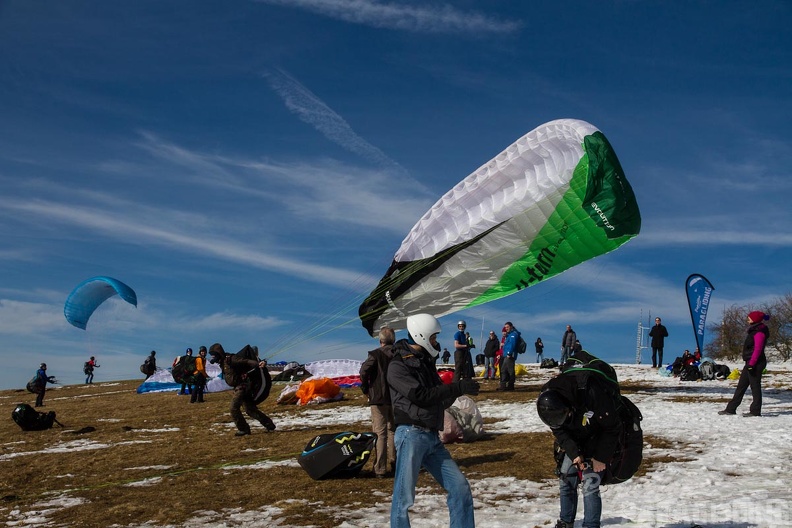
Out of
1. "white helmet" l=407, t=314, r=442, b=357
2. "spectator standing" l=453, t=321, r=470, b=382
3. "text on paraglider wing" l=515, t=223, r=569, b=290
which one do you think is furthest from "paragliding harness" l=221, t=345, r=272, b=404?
"white helmet" l=407, t=314, r=442, b=357

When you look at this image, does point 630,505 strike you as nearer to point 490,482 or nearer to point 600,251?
point 490,482

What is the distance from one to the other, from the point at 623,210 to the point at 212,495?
10.1m

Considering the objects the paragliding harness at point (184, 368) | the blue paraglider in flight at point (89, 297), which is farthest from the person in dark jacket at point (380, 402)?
the blue paraglider in flight at point (89, 297)

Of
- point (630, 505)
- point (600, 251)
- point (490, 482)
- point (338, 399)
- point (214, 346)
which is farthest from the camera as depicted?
point (338, 399)

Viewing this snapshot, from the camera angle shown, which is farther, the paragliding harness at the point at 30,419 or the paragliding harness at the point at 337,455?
the paragliding harness at the point at 30,419

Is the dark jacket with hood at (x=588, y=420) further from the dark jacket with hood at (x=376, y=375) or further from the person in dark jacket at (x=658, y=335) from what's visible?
the person in dark jacket at (x=658, y=335)

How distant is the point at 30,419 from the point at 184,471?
28.2 feet

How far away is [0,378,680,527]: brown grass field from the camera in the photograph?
305 inches

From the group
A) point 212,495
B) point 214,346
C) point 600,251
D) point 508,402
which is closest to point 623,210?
point 600,251

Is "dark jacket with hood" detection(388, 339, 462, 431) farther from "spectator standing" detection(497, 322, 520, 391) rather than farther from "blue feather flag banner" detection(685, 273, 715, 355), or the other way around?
"blue feather flag banner" detection(685, 273, 715, 355)

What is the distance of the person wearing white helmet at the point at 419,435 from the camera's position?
534cm

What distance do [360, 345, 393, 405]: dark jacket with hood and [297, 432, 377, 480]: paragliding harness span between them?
0.55m

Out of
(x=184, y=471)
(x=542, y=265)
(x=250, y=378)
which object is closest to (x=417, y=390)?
A: (x=184, y=471)

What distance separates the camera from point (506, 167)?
15.4 metres
